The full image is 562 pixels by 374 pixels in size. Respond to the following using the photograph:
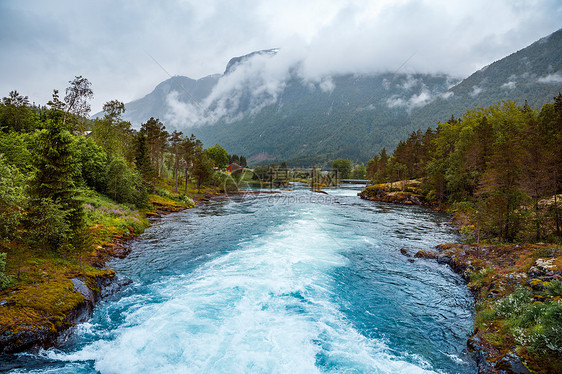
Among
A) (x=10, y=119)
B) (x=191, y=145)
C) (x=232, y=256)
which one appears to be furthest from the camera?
(x=191, y=145)

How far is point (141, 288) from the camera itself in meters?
14.2

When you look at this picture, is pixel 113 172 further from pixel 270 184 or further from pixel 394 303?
pixel 270 184

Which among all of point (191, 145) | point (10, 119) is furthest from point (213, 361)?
point (191, 145)

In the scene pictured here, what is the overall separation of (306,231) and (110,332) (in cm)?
2230

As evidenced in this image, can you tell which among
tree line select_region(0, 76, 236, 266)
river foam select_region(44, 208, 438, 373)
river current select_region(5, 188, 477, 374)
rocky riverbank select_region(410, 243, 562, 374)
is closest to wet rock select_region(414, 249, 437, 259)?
river current select_region(5, 188, 477, 374)

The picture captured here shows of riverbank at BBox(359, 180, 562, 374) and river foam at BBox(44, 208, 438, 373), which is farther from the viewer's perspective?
river foam at BBox(44, 208, 438, 373)

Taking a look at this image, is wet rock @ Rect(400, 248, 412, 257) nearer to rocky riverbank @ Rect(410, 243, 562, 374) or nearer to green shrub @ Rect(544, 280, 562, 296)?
rocky riverbank @ Rect(410, 243, 562, 374)

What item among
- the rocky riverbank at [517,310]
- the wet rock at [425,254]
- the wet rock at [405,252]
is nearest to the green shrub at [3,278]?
the rocky riverbank at [517,310]

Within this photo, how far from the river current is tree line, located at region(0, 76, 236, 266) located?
515 centimetres

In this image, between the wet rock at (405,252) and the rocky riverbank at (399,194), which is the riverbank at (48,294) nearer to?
the wet rock at (405,252)

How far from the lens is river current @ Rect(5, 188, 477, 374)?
29.1ft

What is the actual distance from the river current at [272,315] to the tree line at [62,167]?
515 centimetres

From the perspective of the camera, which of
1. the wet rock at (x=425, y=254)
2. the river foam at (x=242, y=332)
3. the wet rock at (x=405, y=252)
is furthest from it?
the wet rock at (x=405, y=252)

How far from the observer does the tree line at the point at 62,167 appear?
13133 mm
